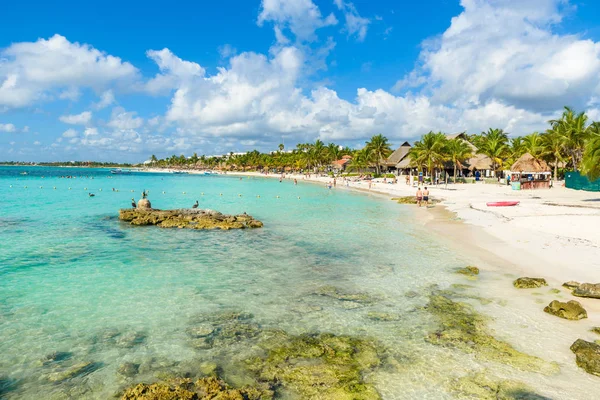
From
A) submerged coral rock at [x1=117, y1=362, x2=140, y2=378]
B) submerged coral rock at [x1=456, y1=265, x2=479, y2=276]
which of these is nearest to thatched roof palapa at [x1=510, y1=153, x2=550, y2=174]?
submerged coral rock at [x1=456, y1=265, x2=479, y2=276]

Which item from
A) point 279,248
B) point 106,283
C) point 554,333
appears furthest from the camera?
point 279,248

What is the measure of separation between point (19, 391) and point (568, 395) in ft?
30.0

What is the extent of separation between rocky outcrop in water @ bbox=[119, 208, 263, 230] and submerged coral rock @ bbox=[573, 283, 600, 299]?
55.3ft

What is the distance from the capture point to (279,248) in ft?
57.3

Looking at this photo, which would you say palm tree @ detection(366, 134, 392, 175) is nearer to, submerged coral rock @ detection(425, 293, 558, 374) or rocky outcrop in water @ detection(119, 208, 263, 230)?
rocky outcrop in water @ detection(119, 208, 263, 230)

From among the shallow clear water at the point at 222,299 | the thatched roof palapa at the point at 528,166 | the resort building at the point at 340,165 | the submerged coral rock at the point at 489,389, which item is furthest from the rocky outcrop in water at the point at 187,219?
the resort building at the point at 340,165

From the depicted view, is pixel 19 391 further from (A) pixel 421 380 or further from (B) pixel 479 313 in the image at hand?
(B) pixel 479 313

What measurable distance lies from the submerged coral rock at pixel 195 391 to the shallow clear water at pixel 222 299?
1.64 ft

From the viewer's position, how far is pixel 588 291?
9.66 metres

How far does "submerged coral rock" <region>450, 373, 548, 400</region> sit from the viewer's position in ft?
19.5

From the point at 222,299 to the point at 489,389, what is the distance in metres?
7.05

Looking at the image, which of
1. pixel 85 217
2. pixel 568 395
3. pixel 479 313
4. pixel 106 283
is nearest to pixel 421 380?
pixel 568 395

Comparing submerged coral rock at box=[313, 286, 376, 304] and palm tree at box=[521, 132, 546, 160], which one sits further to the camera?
palm tree at box=[521, 132, 546, 160]

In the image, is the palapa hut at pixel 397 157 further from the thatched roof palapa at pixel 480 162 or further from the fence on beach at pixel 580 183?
the fence on beach at pixel 580 183
